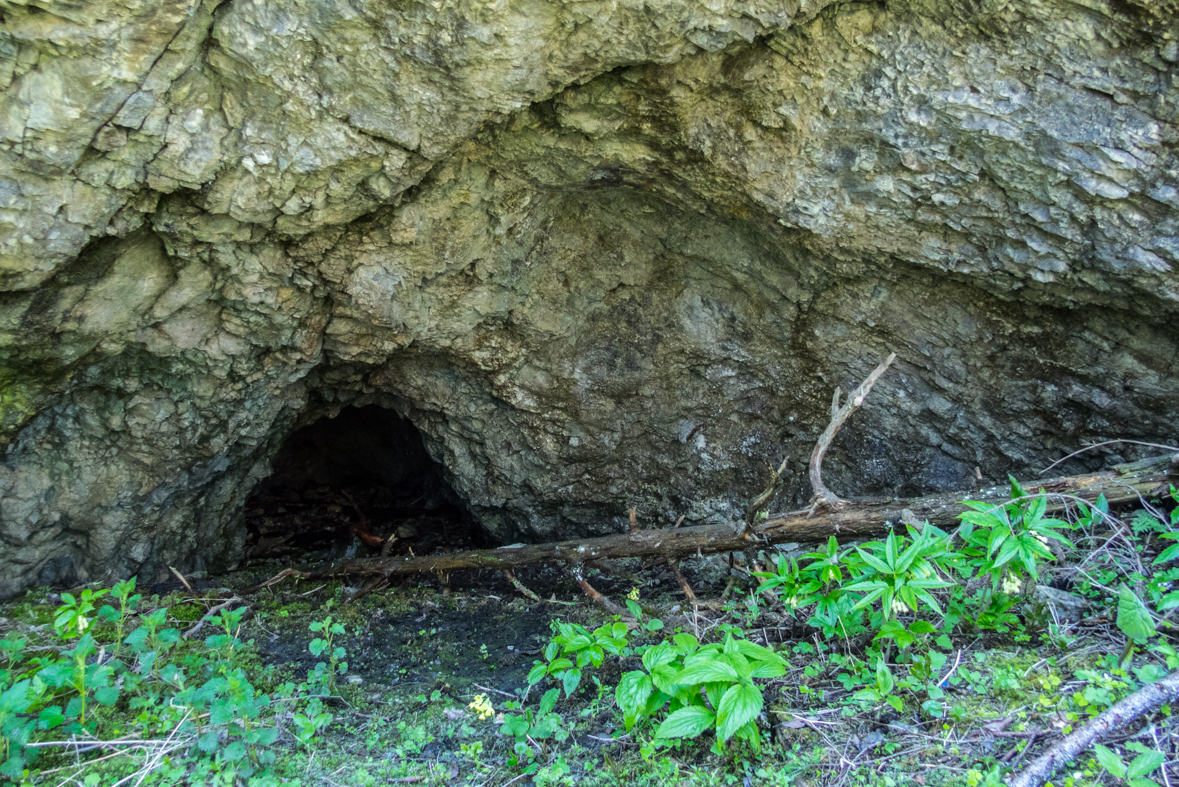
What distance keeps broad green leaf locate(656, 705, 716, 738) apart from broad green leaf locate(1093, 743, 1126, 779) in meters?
0.87

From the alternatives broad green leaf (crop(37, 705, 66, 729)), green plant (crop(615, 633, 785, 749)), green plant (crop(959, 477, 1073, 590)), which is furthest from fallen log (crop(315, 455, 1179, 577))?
broad green leaf (crop(37, 705, 66, 729))

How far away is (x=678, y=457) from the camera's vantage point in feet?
14.9

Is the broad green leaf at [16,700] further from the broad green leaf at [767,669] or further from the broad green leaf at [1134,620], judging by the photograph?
the broad green leaf at [1134,620]

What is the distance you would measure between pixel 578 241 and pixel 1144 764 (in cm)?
321

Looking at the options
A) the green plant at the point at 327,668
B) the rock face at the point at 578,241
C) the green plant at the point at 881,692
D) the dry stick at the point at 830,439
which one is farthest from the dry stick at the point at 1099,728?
the green plant at the point at 327,668

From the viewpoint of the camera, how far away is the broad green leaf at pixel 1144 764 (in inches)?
57.0

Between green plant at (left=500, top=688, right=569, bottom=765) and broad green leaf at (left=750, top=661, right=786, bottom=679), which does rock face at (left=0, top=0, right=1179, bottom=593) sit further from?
green plant at (left=500, top=688, right=569, bottom=765)

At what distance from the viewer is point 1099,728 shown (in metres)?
1.65

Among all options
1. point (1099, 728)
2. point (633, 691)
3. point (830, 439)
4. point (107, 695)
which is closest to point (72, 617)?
point (107, 695)

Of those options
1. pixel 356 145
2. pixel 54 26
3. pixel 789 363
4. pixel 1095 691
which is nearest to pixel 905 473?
pixel 789 363

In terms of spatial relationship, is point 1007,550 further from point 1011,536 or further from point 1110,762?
point 1110,762

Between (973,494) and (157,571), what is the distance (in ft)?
14.9

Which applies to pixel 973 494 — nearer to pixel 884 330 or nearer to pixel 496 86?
pixel 884 330

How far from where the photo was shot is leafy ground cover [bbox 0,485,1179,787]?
1767 mm
